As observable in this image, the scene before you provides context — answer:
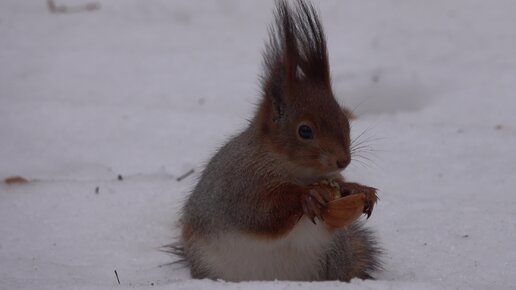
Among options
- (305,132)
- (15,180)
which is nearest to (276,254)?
(305,132)

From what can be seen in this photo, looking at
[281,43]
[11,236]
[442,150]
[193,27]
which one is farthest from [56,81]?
[281,43]

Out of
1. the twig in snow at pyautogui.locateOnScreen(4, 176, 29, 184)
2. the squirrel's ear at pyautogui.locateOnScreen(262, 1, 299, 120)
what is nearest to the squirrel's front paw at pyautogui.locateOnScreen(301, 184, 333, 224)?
the squirrel's ear at pyautogui.locateOnScreen(262, 1, 299, 120)

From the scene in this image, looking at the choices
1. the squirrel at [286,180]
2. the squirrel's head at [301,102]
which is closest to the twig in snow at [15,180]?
the squirrel at [286,180]

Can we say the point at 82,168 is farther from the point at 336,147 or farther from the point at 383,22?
the point at 383,22

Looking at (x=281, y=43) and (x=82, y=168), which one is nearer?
(x=281, y=43)

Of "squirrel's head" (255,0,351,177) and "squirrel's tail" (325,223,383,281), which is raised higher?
Answer: "squirrel's head" (255,0,351,177)

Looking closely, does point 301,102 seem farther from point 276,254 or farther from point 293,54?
point 276,254

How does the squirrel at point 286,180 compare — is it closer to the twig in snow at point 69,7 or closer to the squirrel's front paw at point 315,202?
the squirrel's front paw at point 315,202

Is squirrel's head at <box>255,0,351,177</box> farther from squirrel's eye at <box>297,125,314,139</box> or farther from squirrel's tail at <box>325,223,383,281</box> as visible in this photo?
squirrel's tail at <box>325,223,383,281</box>
